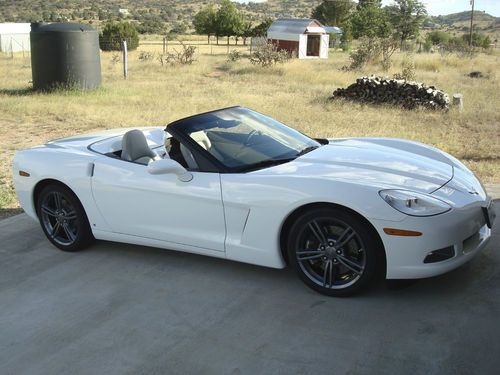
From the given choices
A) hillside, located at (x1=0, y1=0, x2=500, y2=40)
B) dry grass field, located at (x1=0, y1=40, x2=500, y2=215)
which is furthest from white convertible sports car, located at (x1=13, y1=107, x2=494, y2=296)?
hillside, located at (x1=0, y1=0, x2=500, y2=40)

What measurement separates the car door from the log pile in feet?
37.5

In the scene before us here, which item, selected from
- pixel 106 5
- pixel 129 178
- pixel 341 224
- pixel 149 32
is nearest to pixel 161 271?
pixel 129 178

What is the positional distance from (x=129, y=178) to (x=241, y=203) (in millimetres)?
1059

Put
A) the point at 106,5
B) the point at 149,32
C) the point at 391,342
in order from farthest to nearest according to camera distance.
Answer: the point at 106,5 < the point at 149,32 < the point at 391,342

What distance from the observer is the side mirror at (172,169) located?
13.8 ft

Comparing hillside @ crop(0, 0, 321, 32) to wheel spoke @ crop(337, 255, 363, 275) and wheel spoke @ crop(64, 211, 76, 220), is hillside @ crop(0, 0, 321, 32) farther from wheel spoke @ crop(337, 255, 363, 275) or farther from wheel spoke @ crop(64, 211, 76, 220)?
wheel spoke @ crop(337, 255, 363, 275)

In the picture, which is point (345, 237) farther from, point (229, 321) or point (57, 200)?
point (57, 200)

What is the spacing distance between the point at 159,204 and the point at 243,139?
34.3 inches

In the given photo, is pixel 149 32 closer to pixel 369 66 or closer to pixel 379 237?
pixel 369 66

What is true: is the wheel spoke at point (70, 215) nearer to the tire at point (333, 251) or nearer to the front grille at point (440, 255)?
the tire at point (333, 251)

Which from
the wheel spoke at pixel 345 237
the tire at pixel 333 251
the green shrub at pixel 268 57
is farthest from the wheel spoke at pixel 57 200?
the green shrub at pixel 268 57

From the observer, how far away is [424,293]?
3.84 m

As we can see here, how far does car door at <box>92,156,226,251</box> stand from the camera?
4156 mm

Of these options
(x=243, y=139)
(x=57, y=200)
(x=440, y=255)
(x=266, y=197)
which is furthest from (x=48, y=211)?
(x=440, y=255)
